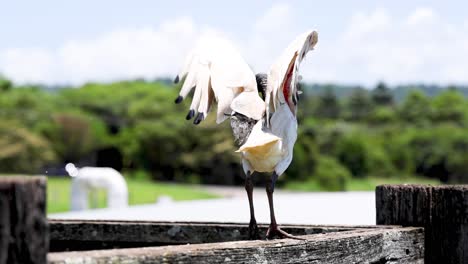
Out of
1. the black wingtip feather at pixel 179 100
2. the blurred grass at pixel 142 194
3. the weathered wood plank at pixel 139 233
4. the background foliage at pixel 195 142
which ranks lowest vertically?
the blurred grass at pixel 142 194

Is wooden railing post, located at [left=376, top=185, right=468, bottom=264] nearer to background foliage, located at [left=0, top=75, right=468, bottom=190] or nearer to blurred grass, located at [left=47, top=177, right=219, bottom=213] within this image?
blurred grass, located at [left=47, top=177, right=219, bottom=213]

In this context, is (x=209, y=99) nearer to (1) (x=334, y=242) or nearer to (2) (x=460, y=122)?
(1) (x=334, y=242)

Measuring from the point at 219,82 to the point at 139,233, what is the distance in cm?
75

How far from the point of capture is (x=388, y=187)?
4.62 meters

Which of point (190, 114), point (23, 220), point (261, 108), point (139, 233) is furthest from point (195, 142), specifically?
point (23, 220)

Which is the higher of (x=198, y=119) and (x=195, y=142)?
(x=195, y=142)

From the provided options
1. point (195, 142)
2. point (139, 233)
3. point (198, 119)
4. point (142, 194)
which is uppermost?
point (195, 142)

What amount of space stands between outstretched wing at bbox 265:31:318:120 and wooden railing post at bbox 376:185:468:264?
25.5 inches

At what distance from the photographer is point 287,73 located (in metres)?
4.21

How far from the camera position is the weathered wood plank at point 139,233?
15.3 feet

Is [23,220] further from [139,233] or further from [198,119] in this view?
[139,233]

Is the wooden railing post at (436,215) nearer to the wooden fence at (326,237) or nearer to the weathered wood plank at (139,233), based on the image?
the wooden fence at (326,237)

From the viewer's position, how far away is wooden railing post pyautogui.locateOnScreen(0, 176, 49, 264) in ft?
7.68

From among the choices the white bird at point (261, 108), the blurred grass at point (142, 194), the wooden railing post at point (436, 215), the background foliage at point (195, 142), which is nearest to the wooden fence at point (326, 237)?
the wooden railing post at point (436, 215)
